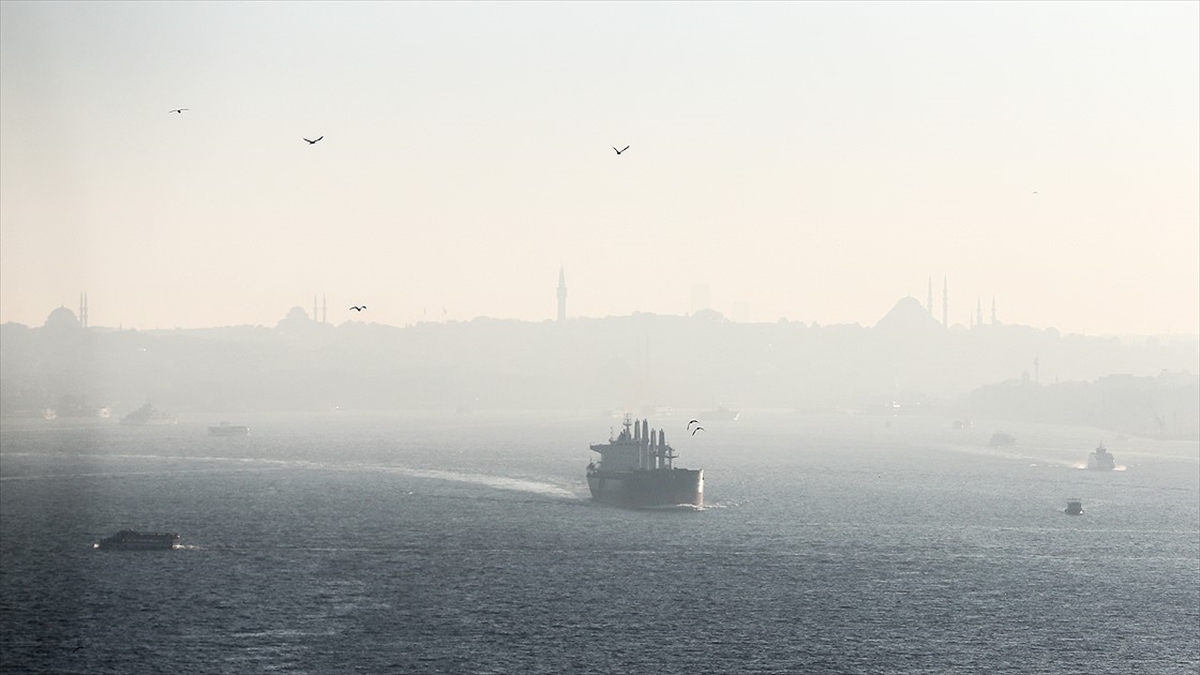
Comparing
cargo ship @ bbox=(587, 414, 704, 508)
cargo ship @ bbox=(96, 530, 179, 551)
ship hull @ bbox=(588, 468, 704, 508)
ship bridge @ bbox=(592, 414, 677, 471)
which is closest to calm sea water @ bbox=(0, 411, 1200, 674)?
cargo ship @ bbox=(96, 530, 179, 551)

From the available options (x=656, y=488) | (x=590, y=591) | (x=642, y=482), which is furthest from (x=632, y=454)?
(x=590, y=591)

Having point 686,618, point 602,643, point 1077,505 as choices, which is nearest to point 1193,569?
point 1077,505

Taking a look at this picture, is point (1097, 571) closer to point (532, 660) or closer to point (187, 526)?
point (532, 660)

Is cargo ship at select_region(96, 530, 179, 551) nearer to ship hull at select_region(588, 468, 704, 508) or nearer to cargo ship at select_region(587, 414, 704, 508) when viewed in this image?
cargo ship at select_region(587, 414, 704, 508)

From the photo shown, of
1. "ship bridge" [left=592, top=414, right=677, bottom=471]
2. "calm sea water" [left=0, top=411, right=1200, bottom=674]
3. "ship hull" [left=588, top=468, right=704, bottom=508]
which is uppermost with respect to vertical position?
"ship bridge" [left=592, top=414, right=677, bottom=471]

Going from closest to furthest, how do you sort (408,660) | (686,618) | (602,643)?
(408,660)
(602,643)
(686,618)

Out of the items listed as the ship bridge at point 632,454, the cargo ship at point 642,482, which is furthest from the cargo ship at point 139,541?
the ship bridge at point 632,454

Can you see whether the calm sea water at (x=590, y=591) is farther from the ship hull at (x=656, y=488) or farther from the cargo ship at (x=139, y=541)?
the ship hull at (x=656, y=488)
